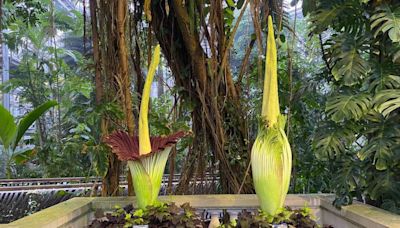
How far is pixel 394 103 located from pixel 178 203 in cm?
121

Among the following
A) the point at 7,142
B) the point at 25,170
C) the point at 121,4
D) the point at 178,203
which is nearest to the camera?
the point at 178,203

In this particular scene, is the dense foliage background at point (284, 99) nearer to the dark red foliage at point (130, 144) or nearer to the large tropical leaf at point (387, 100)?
the large tropical leaf at point (387, 100)

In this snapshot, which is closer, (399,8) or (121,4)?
(399,8)

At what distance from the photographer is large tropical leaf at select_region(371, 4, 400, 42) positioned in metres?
1.70

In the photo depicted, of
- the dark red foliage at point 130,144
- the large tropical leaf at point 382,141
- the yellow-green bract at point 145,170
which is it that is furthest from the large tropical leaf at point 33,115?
the large tropical leaf at point 382,141

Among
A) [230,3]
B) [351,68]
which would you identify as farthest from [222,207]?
[230,3]

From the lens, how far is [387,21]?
1.76m

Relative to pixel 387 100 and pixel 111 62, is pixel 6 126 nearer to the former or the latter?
pixel 111 62

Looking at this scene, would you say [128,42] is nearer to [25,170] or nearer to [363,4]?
[363,4]

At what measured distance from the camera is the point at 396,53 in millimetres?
1766

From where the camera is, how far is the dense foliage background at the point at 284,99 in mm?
1815

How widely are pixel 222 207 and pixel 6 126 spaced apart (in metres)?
2.02

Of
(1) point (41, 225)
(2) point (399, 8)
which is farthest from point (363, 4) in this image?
(1) point (41, 225)

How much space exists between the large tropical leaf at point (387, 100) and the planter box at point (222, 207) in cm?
45
